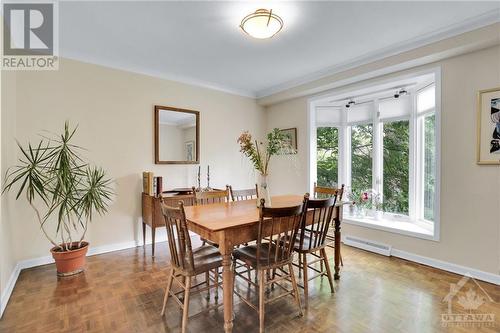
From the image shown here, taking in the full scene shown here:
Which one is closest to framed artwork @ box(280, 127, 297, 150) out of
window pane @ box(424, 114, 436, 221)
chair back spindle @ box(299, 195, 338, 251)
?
window pane @ box(424, 114, 436, 221)

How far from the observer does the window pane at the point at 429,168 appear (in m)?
3.36

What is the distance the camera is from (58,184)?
251 centimetres

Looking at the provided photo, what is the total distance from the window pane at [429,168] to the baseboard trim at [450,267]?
63 cm

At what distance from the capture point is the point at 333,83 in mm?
3717

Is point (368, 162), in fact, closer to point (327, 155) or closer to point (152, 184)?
point (327, 155)

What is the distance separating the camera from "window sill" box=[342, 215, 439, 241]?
10.1 feet

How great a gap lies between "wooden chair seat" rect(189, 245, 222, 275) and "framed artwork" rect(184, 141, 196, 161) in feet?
7.22

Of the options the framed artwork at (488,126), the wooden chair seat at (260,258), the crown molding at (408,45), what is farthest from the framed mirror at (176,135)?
the framed artwork at (488,126)

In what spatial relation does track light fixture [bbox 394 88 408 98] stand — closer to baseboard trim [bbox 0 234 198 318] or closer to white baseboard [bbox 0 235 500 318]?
white baseboard [bbox 0 235 500 318]

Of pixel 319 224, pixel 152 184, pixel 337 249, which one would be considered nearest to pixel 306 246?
pixel 319 224

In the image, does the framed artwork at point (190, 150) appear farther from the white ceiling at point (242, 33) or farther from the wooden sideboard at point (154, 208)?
the white ceiling at point (242, 33)

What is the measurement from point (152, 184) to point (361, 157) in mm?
3319

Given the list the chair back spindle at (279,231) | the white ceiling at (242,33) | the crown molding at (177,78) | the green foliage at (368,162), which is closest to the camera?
the chair back spindle at (279,231)

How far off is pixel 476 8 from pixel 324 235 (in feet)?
8.14
